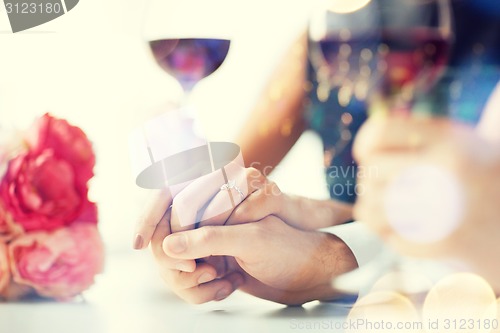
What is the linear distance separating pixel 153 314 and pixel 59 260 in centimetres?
12

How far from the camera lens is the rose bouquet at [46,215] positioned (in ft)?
2.00

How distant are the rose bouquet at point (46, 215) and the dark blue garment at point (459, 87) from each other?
36cm

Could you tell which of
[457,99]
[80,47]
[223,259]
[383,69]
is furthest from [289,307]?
[457,99]

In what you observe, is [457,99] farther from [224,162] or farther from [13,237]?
[13,237]

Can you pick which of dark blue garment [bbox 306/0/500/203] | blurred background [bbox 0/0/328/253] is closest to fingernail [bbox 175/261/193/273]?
blurred background [bbox 0/0/328/253]

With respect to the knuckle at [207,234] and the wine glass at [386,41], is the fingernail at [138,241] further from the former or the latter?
the wine glass at [386,41]

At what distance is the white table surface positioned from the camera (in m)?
0.54

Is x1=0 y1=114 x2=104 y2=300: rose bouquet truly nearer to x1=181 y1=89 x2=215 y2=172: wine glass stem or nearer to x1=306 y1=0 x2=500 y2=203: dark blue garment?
x1=181 y1=89 x2=215 y2=172: wine glass stem

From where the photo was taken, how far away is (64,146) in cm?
63

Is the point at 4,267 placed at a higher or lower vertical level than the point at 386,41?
lower

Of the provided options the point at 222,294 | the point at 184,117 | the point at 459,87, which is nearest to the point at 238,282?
the point at 222,294

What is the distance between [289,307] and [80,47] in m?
0.52

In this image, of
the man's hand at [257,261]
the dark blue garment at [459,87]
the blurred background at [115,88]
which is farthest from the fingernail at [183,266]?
the dark blue garment at [459,87]

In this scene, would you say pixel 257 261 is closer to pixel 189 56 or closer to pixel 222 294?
pixel 222 294
